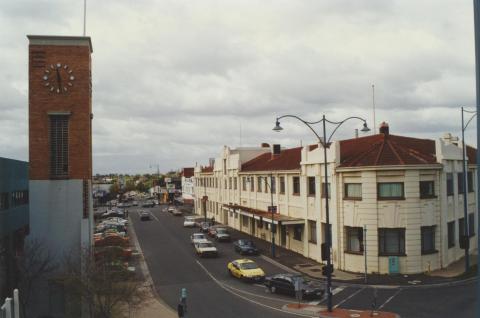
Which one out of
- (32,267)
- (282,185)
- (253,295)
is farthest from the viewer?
(282,185)

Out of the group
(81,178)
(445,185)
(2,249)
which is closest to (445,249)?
(445,185)

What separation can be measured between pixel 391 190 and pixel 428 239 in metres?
5.03

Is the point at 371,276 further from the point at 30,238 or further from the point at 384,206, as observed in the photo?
the point at 30,238

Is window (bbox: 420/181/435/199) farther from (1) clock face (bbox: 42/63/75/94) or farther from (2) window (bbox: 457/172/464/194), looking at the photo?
(1) clock face (bbox: 42/63/75/94)

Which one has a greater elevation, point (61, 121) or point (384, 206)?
point (61, 121)

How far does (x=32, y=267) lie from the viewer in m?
22.4

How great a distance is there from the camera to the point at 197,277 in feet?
121

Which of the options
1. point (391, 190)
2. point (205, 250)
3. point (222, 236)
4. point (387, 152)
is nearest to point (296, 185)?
point (205, 250)

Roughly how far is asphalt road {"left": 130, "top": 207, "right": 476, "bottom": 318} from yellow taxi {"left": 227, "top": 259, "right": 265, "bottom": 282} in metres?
0.58

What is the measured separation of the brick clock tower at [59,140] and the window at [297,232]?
26.7m

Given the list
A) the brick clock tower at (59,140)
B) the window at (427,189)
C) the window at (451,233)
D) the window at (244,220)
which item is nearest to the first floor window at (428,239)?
the window at (427,189)

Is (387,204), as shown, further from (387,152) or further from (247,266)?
(247,266)

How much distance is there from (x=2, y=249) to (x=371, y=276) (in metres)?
25.2

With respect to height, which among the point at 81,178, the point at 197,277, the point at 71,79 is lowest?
the point at 197,277
